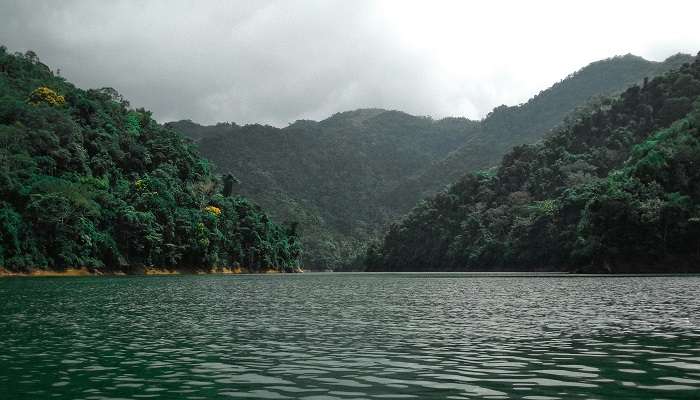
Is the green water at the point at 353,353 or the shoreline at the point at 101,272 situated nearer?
the green water at the point at 353,353

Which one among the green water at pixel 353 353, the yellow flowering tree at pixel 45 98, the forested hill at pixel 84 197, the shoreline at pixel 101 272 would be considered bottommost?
the green water at pixel 353 353

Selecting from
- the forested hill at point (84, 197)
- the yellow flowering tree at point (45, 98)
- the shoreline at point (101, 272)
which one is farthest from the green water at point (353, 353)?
the yellow flowering tree at point (45, 98)

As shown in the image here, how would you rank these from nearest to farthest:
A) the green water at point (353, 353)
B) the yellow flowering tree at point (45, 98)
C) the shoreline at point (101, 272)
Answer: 1. the green water at point (353, 353)
2. the shoreline at point (101, 272)
3. the yellow flowering tree at point (45, 98)

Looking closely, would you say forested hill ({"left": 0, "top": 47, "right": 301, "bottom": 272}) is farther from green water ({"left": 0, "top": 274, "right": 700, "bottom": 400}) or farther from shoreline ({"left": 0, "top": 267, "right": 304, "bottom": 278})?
green water ({"left": 0, "top": 274, "right": 700, "bottom": 400})

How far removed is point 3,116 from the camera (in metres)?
147

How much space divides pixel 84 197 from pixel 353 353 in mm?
126245

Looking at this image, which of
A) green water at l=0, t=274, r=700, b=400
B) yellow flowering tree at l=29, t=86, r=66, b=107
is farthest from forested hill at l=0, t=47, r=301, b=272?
green water at l=0, t=274, r=700, b=400

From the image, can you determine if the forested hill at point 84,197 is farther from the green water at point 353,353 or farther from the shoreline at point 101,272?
the green water at point 353,353

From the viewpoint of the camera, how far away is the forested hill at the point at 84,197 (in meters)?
125

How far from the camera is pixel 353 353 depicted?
2433cm

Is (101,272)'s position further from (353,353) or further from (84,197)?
(353,353)

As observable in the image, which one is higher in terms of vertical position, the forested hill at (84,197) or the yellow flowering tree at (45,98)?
the yellow flowering tree at (45,98)

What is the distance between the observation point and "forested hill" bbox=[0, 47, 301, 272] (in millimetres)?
125438

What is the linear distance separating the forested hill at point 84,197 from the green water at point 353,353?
294 feet
